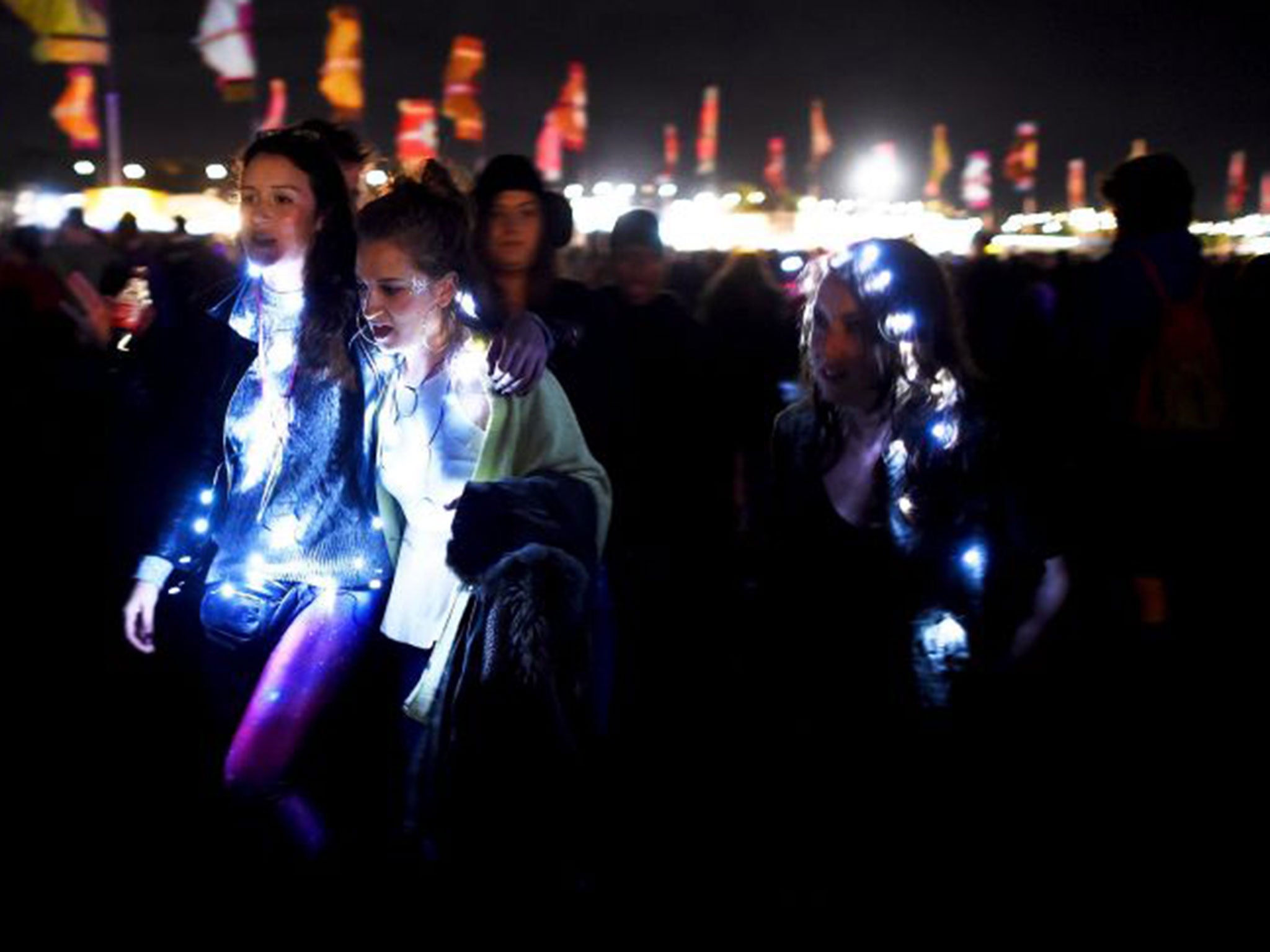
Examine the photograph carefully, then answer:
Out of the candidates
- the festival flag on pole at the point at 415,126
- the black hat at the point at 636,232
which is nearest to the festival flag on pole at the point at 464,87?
the festival flag on pole at the point at 415,126

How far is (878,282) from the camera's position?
3.43 m

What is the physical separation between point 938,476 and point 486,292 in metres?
1.40

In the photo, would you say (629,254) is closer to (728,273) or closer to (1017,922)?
(728,273)

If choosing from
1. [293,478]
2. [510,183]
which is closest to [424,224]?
[293,478]

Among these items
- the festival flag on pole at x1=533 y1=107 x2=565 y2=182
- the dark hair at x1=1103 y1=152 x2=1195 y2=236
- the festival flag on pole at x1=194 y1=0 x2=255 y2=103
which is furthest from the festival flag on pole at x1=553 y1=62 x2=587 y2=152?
the dark hair at x1=1103 y1=152 x2=1195 y2=236

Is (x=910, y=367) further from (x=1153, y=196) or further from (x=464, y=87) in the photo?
(x=464, y=87)

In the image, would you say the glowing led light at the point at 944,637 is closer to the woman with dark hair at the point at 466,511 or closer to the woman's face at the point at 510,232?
the woman with dark hair at the point at 466,511

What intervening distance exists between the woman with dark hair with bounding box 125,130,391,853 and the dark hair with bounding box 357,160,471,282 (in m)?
0.20

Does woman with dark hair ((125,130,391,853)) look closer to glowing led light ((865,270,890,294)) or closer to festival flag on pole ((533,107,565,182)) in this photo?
glowing led light ((865,270,890,294))

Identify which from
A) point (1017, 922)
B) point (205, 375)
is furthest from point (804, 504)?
point (205, 375)

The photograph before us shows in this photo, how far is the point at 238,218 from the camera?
3.83 m

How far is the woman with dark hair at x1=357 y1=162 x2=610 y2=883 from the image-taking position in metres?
3.31

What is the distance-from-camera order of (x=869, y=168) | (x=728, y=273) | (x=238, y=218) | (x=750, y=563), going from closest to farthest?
1. (x=750, y=563)
2. (x=238, y=218)
3. (x=728, y=273)
4. (x=869, y=168)

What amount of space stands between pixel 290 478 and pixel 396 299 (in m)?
0.58
